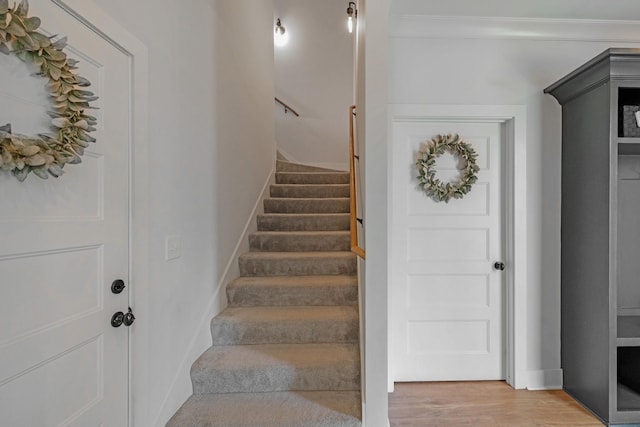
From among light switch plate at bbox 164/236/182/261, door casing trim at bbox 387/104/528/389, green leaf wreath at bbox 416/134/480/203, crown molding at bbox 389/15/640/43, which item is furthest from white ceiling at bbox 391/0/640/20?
light switch plate at bbox 164/236/182/261

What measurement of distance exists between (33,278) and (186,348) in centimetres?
103

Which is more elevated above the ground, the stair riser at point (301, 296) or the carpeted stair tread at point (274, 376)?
the stair riser at point (301, 296)

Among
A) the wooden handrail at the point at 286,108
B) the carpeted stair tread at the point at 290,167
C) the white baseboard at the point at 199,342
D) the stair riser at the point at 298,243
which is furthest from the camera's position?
the wooden handrail at the point at 286,108

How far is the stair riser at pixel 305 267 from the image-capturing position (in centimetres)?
264

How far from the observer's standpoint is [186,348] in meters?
1.85

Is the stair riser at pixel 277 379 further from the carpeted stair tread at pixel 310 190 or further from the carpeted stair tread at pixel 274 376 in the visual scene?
the carpeted stair tread at pixel 310 190

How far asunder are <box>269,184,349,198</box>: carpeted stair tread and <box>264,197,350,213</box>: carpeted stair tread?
0.86 feet

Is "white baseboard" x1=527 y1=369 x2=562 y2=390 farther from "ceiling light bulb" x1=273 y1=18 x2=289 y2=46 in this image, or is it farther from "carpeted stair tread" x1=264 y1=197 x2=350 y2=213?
"ceiling light bulb" x1=273 y1=18 x2=289 y2=46

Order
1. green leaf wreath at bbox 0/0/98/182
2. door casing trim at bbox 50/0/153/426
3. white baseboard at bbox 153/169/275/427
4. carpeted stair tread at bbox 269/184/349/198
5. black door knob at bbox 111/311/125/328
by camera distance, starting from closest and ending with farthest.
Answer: green leaf wreath at bbox 0/0/98/182 < black door knob at bbox 111/311/125/328 < door casing trim at bbox 50/0/153/426 < white baseboard at bbox 153/169/275/427 < carpeted stair tread at bbox 269/184/349/198

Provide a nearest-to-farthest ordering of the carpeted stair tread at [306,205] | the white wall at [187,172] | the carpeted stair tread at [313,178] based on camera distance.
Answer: the white wall at [187,172] < the carpeted stair tread at [306,205] < the carpeted stair tread at [313,178]

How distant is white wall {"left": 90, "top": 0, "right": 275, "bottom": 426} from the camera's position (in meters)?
1.53

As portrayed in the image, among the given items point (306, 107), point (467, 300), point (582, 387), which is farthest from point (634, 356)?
point (306, 107)

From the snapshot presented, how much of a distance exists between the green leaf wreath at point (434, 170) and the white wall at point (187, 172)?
156 centimetres

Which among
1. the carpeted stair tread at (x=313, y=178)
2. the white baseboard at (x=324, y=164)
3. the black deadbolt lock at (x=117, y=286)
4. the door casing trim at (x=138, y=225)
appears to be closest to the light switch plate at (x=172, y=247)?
the door casing trim at (x=138, y=225)
